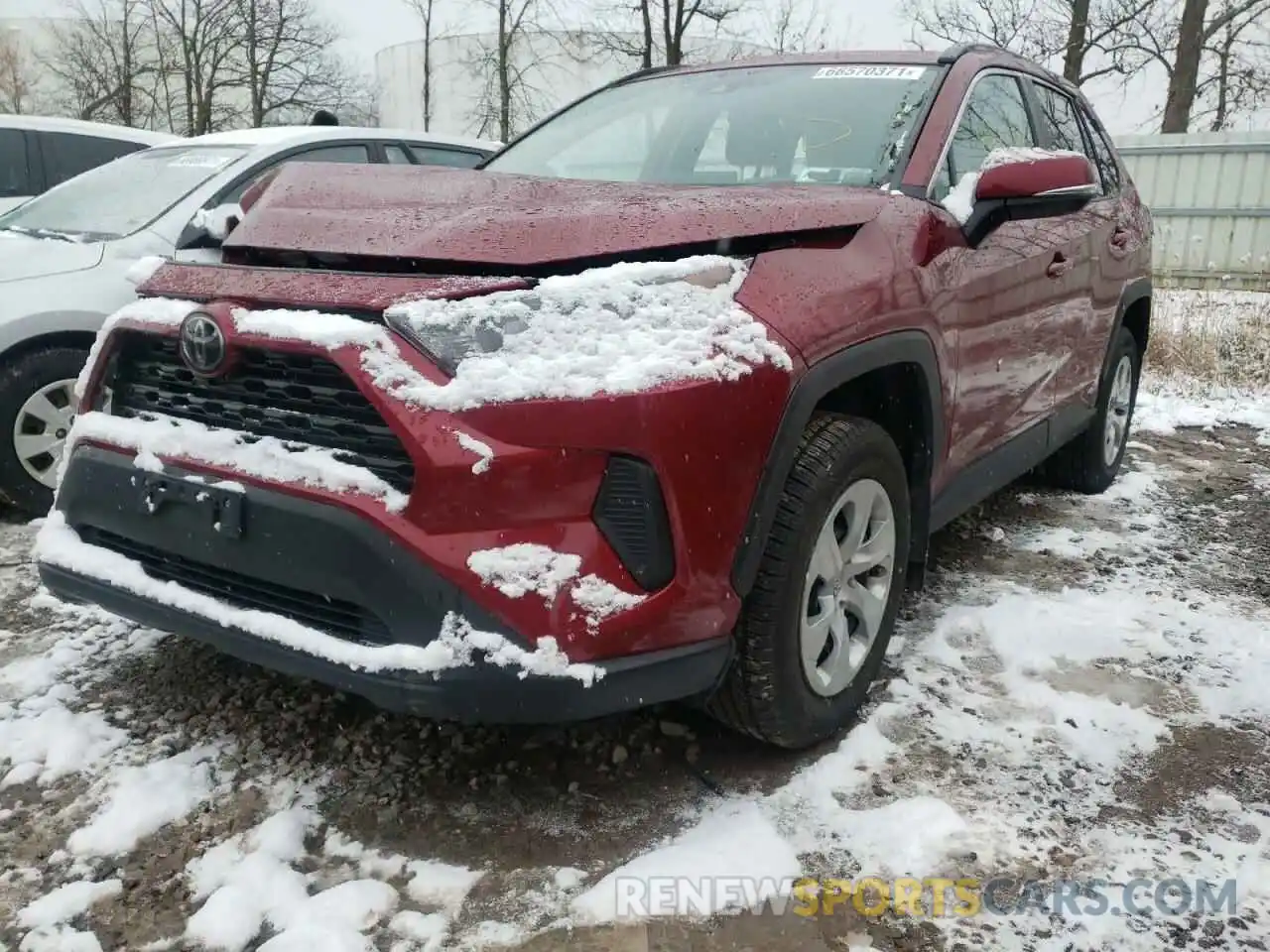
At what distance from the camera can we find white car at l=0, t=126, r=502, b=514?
3775 mm

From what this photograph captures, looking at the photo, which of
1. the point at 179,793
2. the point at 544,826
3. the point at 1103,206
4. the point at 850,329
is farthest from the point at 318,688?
the point at 1103,206

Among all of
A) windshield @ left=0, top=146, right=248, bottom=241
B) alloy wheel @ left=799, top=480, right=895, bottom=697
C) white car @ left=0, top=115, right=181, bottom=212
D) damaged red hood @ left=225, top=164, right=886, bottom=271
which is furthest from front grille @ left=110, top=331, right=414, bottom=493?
white car @ left=0, top=115, right=181, bottom=212

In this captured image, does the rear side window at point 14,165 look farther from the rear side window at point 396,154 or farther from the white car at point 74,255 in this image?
the rear side window at point 396,154

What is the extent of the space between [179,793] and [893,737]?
1.67 meters

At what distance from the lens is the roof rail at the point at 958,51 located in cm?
307

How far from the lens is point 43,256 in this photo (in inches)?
154

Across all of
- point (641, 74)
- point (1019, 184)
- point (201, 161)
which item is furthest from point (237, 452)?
point (201, 161)

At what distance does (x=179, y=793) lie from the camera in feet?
7.09

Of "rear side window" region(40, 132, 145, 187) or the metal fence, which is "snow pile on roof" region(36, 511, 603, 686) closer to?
"rear side window" region(40, 132, 145, 187)

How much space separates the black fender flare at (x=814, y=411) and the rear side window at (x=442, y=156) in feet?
11.5

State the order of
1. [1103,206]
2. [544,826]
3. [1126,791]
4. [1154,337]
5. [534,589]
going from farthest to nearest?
[1154,337] → [1103,206] → [1126,791] → [544,826] → [534,589]

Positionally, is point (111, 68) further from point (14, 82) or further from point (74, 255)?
Result: point (74, 255)

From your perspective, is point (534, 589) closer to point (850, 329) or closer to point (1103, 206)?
point (850, 329)

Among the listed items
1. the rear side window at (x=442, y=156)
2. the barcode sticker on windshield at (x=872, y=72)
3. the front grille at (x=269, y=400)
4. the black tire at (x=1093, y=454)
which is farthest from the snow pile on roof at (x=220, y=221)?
the black tire at (x=1093, y=454)
